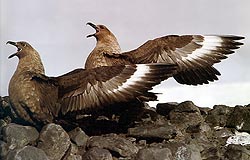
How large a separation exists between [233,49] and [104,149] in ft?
2.03

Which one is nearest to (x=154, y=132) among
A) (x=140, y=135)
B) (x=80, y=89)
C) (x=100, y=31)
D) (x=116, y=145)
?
(x=140, y=135)

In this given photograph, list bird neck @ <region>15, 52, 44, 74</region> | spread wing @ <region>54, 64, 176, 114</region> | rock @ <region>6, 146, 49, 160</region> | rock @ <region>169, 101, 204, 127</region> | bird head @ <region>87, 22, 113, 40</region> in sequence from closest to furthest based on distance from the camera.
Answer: rock @ <region>6, 146, 49, 160</region> < spread wing @ <region>54, 64, 176, 114</region> < bird neck @ <region>15, 52, 44, 74</region> < rock @ <region>169, 101, 204, 127</region> < bird head @ <region>87, 22, 113, 40</region>

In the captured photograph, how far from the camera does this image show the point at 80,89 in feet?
5.21

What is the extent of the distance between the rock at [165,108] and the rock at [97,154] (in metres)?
0.44

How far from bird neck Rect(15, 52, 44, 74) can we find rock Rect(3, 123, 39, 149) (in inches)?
8.2

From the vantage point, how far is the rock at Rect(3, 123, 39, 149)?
1.49 m

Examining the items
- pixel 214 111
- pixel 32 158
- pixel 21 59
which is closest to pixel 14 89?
pixel 21 59

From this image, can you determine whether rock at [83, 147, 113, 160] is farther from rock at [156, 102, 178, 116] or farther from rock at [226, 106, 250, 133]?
rock at [226, 106, 250, 133]

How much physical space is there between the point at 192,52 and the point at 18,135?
0.68m

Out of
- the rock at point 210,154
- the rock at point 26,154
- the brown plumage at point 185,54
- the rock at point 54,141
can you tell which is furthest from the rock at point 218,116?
the rock at point 26,154

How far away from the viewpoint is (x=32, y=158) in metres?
1.38

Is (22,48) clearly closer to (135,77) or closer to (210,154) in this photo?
(135,77)

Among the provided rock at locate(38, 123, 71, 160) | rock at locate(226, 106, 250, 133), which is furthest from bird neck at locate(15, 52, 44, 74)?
rock at locate(226, 106, 250, 133)

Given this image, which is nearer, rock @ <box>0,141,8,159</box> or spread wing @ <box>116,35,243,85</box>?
rock @ <box>0,141,8,159</box>
